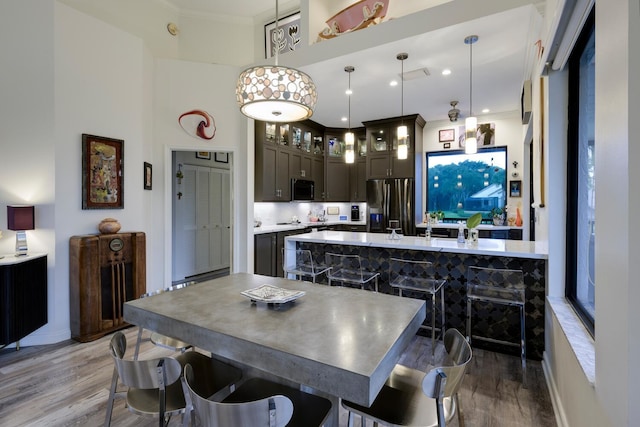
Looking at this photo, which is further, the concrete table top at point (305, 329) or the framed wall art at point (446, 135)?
the framed wall art at point (446, 135)

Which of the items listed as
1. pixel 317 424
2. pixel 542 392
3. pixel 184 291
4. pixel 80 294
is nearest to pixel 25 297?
pixel 80 294

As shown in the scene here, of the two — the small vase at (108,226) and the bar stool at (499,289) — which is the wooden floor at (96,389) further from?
the small vase at (108,226)

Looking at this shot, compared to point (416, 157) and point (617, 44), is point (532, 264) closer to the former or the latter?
point (617, 44)

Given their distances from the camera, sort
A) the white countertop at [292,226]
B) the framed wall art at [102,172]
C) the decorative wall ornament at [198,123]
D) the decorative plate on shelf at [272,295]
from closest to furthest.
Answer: the decorative plate on shelf at [272,295] → the framed wall art at [102,172] → the decorative wall ornament at [198,123] → the white countertop at [292,226]

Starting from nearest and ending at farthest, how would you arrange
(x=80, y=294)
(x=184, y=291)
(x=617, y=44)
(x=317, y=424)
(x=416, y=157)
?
Result: (x=617, y=44) < (x=317, y=424) < (x=184, y=291) < (x=80, y=294) < (x=416, y=157)

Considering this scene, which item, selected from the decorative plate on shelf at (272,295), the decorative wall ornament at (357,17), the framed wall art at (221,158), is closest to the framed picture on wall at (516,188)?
the decorative wall ornament at (357,17)

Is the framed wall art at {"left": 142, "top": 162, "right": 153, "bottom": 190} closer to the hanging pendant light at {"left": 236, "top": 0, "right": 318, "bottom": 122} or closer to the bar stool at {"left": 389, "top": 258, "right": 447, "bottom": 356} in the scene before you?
the hanging pendant light at {"left": 236, "top": 0, "right": 318, "bottom": 122}

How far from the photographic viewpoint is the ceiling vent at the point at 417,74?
12.9ft

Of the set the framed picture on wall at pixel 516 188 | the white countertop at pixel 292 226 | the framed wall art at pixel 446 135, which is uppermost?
the framed wall art at pixel 446 135

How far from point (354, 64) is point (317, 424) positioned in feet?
12.2

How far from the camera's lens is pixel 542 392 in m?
2.31

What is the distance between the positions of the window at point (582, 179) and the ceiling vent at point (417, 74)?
202 centimetres

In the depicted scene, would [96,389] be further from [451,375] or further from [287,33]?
[287,33]

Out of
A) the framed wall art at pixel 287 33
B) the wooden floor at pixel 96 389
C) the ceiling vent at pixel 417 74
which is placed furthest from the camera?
the framed wall art at pixel 287 33
